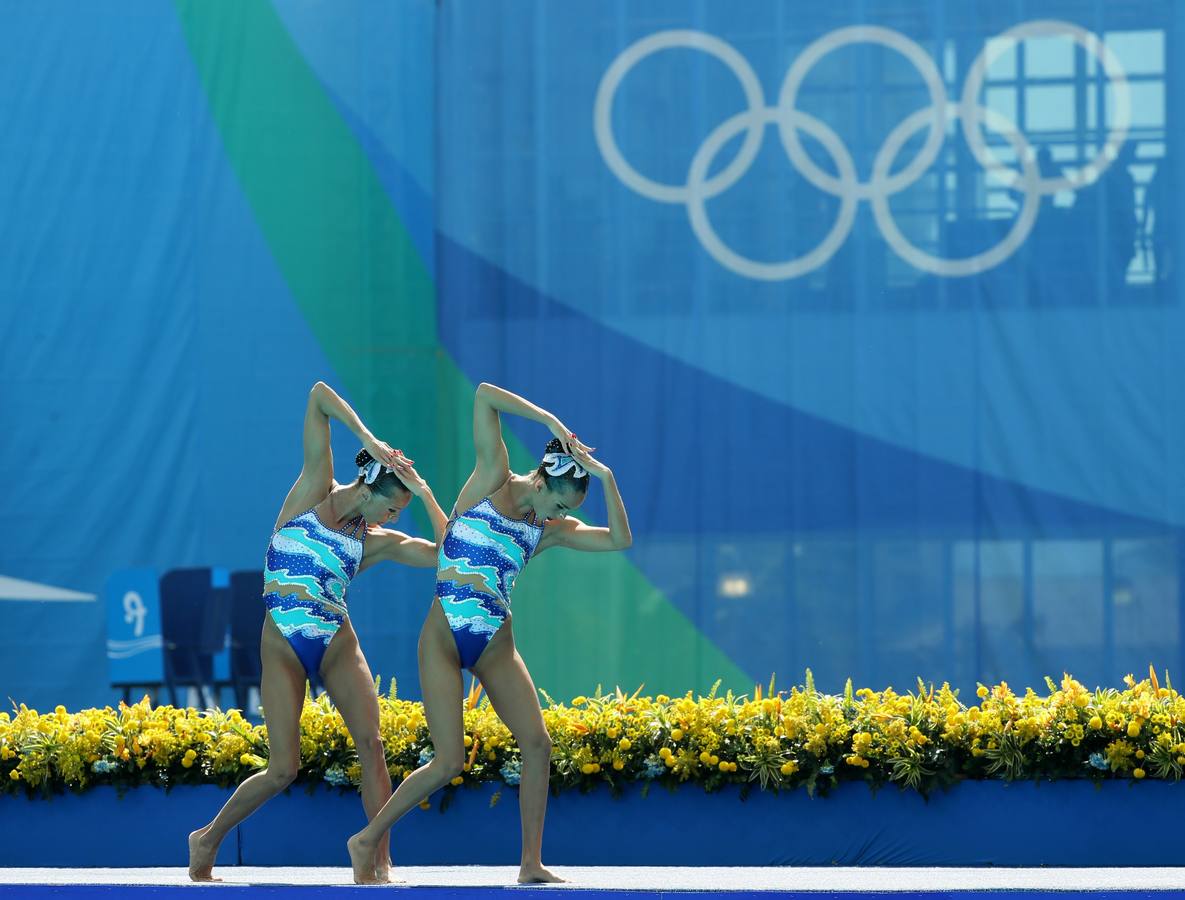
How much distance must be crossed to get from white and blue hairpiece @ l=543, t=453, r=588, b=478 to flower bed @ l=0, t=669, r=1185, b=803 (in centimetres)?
123

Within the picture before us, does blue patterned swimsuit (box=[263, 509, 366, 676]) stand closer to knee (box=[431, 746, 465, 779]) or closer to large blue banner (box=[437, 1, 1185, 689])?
knee (box=[431, 746, 465, 779])

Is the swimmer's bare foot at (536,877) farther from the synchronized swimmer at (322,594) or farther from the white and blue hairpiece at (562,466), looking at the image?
the white and blue hairpiece at (562,466)

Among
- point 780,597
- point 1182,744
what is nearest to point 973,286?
point 780,597

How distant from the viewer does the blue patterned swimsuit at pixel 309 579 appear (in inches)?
221

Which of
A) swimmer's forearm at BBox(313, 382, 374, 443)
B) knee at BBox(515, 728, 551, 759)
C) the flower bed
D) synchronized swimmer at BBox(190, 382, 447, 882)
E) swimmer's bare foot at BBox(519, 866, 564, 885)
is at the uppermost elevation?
swimmer's forearm at BBox(313, 382, 374, 443)

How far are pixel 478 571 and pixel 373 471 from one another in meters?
0.51

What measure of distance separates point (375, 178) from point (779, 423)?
333 centimetres

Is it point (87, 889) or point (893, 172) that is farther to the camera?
point (893, 172)

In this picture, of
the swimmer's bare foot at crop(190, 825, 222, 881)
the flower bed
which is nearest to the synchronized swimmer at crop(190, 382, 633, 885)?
A: the swimmer's bare foot at crop(190, 825, 222, 881)

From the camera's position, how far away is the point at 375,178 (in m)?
11.9

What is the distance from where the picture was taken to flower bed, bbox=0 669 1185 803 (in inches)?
241

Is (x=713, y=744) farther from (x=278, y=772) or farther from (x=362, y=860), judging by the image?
(x=278, y=772)

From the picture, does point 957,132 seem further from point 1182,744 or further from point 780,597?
point 1182,744

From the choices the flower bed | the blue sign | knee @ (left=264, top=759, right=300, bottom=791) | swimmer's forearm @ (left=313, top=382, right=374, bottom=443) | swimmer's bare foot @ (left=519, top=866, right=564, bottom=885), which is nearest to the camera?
swimmer's bare foot @ (left=519, top=866, right=564, bottom=885)
